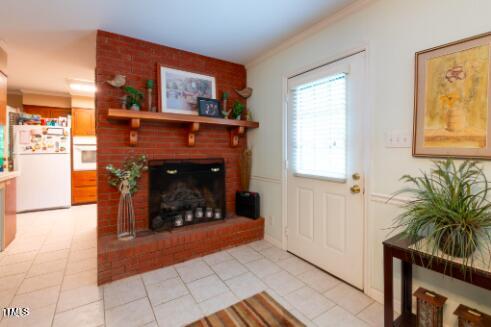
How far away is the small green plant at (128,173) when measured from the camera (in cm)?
244

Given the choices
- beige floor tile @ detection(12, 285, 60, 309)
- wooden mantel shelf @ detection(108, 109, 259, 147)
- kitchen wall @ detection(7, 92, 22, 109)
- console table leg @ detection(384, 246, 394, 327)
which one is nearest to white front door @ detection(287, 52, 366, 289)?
console table leg @ detection(384, 246, 394, 327)

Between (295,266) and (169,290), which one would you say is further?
(295,266)

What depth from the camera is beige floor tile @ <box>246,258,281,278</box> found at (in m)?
2.35

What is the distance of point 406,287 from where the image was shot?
1651 mm

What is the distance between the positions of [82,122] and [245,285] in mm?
5193

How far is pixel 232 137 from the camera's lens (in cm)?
329

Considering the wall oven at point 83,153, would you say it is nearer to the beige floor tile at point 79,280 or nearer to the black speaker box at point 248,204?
the beige floor tile at point 79,280

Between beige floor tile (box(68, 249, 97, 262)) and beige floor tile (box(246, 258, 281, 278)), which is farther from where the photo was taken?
beige floor tile (box(68, 249, 97, 262))

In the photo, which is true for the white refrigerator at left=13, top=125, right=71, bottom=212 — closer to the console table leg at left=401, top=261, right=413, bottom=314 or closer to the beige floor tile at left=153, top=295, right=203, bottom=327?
the beige floor tile at left=153, top=295, right=203, bottom=327

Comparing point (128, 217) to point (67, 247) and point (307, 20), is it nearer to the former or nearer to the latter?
point (67, 247)

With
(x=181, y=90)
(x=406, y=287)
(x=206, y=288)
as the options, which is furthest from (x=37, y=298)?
(x=406, y=287)

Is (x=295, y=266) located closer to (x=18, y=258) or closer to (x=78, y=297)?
(x=78, y=297)

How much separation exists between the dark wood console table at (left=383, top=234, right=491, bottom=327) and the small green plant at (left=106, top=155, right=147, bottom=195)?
231 centimetres

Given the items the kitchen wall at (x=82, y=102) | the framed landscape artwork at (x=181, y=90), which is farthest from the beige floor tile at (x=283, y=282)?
the kitchen wall at (x=82, y=102)
